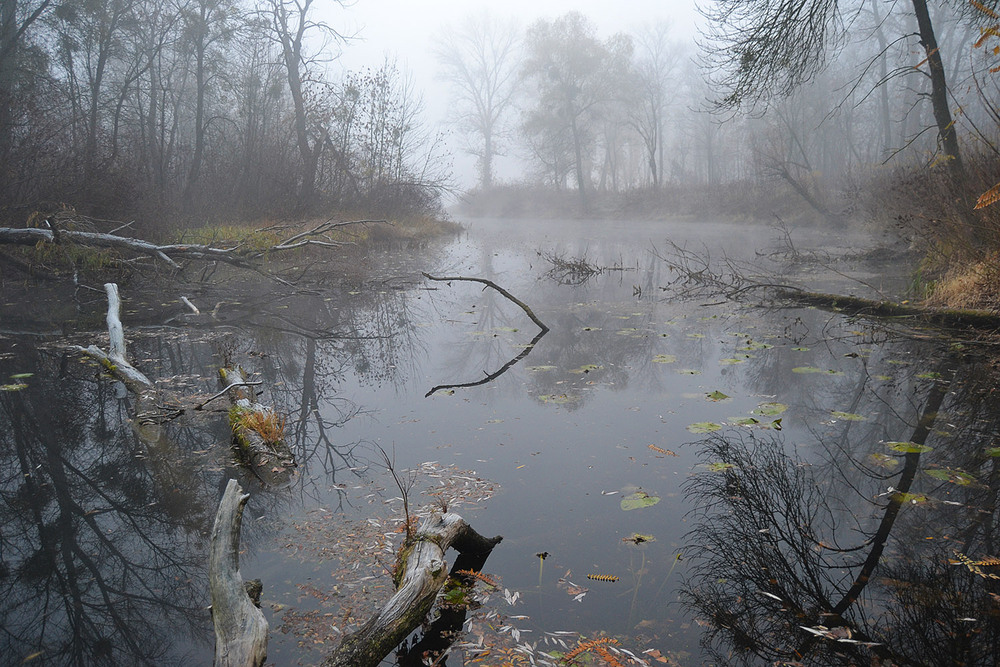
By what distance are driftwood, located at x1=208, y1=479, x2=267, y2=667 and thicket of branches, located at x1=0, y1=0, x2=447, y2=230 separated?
11.2 m

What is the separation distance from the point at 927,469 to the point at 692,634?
8.04ft

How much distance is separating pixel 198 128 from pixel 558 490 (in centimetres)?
1998

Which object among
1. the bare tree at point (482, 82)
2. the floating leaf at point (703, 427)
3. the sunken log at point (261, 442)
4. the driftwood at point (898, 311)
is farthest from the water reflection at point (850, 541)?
the bare tree at point (482, 82)

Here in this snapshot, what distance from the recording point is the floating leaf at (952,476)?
3661 millimetres

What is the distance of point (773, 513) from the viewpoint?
3.36 m

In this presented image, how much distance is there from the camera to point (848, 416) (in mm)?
4871

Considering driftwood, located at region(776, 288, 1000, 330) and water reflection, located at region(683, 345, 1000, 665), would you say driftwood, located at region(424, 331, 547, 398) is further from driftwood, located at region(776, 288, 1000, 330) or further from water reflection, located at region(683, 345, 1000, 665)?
driftwood, located at region(776, 288, 1000, 330)

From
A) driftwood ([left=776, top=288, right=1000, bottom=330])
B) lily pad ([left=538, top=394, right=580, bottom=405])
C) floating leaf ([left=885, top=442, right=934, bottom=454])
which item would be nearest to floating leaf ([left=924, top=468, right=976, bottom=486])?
floating leaf ([left=885, top=442, right=934, bottom=454])

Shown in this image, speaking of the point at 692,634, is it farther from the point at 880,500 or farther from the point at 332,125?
the point at 332,125

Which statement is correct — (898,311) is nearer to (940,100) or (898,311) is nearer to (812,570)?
(940,100)

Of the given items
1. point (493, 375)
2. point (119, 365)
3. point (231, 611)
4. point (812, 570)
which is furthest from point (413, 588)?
point (119, 365)

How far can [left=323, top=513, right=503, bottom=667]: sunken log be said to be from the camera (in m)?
2.08

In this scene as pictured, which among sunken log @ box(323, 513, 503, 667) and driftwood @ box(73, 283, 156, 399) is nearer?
sunken log @ box(323, 513, 503, 667)

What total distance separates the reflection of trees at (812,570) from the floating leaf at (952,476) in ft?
0.33
